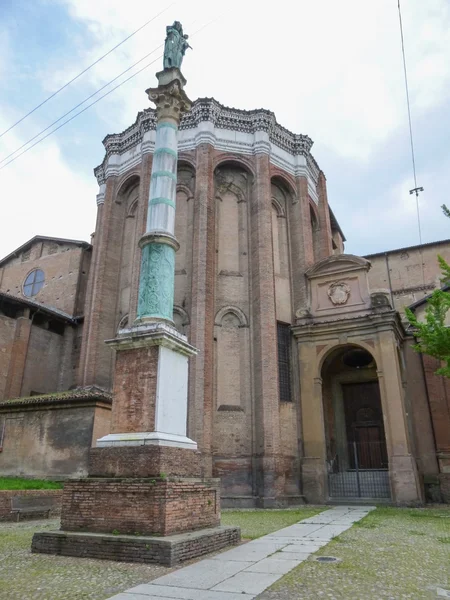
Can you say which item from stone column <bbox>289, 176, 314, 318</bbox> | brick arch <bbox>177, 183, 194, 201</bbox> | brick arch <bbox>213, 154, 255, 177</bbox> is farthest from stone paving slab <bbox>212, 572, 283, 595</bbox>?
brick arch <bbox>213, 154, 255, 177</bbox>

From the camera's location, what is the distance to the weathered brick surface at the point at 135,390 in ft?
25.1

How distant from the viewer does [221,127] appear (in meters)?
22.5

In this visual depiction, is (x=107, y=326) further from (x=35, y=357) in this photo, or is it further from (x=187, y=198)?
(x=187, y=198)

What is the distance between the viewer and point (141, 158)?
23.2m

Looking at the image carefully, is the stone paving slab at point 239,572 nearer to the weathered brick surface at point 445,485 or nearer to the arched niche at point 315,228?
the weathered brick surface at point 445,485

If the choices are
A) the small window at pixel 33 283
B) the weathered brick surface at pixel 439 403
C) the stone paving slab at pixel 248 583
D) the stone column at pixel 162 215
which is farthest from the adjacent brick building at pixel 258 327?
the stone paving slab at pixel 248 583

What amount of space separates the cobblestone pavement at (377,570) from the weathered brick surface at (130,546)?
1.45 meters

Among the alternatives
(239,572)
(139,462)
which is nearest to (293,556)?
(239,572)

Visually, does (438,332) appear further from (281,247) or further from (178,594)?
(178,594)

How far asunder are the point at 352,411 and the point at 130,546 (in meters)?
17.0

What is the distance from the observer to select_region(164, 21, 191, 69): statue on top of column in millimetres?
11016

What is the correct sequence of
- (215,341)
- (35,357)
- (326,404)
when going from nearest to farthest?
Answer: (215,341) → (326,404) → (35,357)

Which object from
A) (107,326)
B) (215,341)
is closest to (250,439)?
(215,341)

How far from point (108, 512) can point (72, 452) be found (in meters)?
10.6
